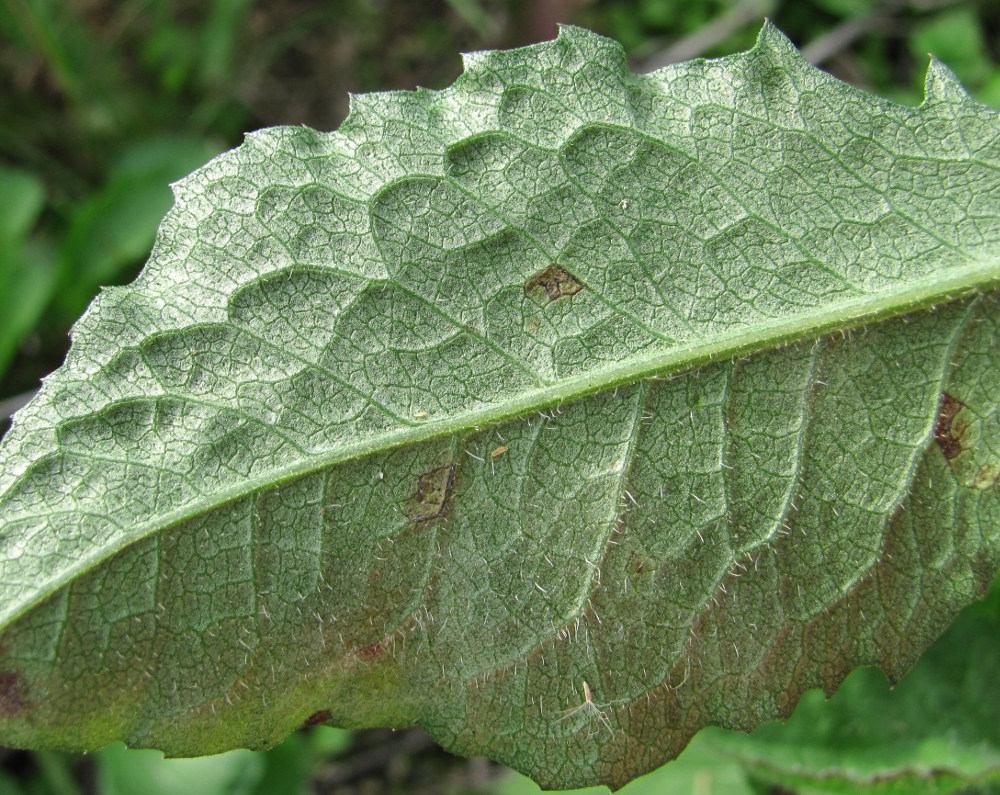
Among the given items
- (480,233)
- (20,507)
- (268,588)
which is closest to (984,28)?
(480,233)

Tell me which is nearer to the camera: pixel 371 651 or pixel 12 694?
pixel 12 694

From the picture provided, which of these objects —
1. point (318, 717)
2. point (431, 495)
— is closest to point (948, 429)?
point (431, 495)

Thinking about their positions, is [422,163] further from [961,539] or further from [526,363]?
[961,539]

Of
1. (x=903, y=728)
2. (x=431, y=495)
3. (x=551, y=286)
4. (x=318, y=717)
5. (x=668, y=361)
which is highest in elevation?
(x=551, y=286)

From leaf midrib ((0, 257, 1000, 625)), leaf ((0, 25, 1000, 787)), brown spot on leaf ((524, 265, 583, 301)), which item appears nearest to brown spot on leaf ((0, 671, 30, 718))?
leaf ((0, 25, 1000, 787))

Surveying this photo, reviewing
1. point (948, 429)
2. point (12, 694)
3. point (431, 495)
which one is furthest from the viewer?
point (948, 429)

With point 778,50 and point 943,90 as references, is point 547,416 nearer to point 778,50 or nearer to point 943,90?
point 778,50

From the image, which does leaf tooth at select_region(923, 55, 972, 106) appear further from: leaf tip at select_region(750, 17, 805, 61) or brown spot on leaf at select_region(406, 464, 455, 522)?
brown spot on leaf at select_region(406, 464, 455, 522)

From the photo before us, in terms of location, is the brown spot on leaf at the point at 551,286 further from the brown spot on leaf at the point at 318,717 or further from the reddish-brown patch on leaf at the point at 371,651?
the brown spot on leaf at the point at 318,717
